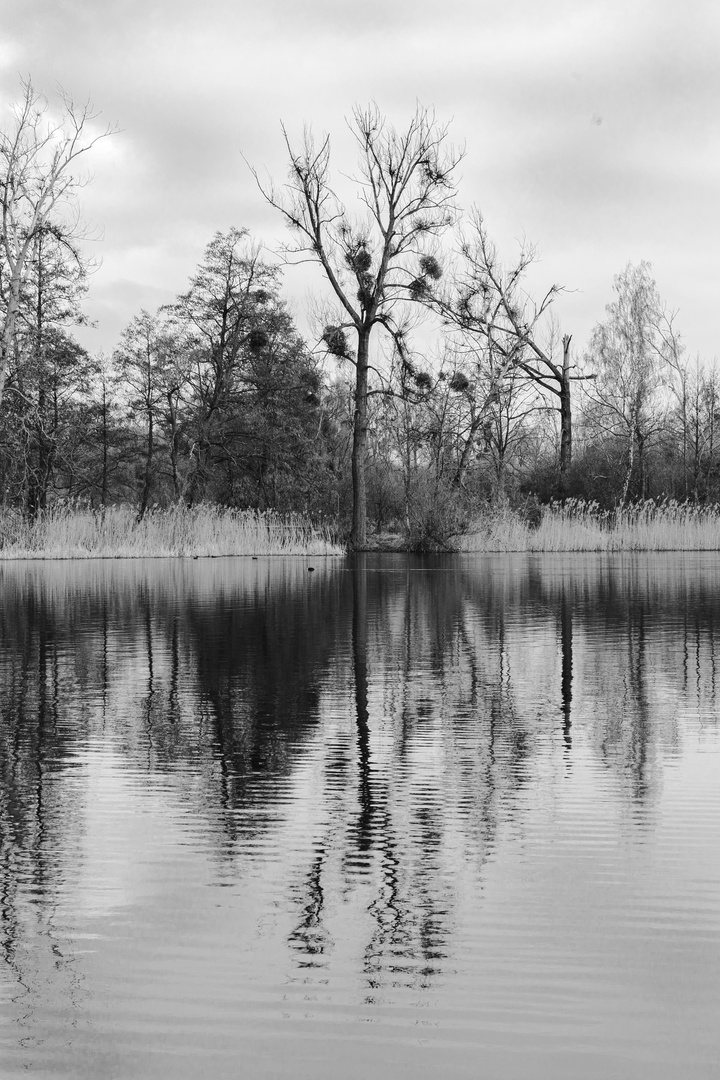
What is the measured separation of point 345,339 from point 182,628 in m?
25.5

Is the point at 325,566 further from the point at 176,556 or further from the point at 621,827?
the point at 621,827

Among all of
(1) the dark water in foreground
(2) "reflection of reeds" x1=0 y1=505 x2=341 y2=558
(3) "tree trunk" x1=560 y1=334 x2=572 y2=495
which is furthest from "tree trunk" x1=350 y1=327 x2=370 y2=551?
(1) the dark water in foreground

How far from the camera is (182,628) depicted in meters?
9.92

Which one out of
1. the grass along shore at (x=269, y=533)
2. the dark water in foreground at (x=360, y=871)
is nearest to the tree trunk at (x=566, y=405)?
the grass along shore at (x=269, y=533)

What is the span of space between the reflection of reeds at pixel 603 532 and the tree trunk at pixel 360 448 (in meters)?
3.58

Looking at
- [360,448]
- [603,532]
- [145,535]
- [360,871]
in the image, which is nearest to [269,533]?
[145,535]

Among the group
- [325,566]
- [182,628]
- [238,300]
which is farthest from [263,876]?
[238,300]

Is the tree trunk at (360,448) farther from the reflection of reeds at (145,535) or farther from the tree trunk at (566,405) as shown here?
the tree trunk at (566,405)

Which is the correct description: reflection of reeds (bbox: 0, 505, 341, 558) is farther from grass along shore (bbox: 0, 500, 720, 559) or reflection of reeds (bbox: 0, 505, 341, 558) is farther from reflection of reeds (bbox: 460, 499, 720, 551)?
reflection of reeds (bbox: 460, 499, 720, 551)

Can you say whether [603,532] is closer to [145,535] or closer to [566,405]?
[145,535]

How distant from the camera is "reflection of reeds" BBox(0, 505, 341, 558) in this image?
25.6 meters

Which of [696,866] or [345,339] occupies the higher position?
[345,339]

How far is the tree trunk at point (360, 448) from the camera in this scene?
33469 millimetres

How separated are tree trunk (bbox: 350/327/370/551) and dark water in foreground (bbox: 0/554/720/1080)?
2612 centimetres
